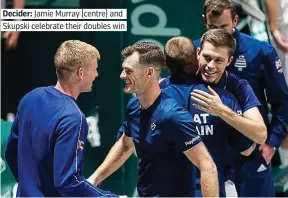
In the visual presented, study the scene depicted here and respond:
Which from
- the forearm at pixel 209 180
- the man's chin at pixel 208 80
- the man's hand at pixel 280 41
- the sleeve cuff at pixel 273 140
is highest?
the man's hand at pixel 280 41

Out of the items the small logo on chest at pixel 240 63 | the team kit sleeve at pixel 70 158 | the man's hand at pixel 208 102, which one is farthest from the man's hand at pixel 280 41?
the team kit sleeve at pixel 70 158

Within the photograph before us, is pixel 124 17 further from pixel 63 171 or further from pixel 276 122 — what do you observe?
pixel 63 171

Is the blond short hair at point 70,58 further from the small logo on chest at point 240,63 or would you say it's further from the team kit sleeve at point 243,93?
the small logo on chest at point 240,63

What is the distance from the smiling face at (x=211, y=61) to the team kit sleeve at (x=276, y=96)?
2.07 ft

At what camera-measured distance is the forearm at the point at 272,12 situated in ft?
17.9

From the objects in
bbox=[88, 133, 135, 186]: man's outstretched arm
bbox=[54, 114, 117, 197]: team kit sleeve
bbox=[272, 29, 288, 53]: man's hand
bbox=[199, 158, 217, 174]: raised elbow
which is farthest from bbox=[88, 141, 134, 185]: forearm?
bbox=[272, 29, 288, 53]: man's hand

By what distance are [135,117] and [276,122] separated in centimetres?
127

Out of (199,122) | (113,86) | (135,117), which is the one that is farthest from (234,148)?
(113,86)

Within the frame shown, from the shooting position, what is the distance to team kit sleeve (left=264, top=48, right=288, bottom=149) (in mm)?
4625

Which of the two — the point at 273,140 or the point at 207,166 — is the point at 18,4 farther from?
the point at 207,166

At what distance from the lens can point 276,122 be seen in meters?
4.80

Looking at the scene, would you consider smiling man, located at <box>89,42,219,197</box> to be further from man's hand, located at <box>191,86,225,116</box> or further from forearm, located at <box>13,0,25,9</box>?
forearm, located at <box>13,0,25,9</box>

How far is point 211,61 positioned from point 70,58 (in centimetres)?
89

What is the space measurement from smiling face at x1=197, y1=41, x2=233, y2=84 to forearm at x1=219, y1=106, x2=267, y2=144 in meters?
0.25
